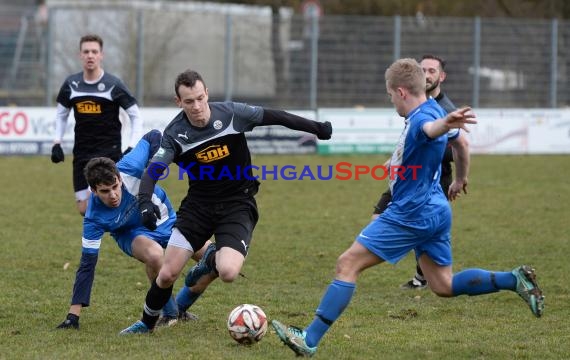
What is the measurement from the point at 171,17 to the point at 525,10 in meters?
13.9

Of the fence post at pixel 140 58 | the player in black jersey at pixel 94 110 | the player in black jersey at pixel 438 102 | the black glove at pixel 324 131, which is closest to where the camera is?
the black glove at pixel 324 131

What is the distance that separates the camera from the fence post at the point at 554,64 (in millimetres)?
22141

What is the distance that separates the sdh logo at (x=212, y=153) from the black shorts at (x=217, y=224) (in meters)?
0.31

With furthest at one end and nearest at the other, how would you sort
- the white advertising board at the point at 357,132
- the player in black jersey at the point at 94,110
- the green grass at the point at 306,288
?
the white advertising board at the point at 357,132
the player in black jersey at the point at 94,110
the green grass at the point at 306,288

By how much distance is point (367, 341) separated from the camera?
6.14 metres

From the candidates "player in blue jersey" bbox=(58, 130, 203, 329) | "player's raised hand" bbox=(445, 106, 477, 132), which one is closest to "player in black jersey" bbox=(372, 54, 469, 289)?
"player in blue jersey" bbox=(58, 130, 203, 329)

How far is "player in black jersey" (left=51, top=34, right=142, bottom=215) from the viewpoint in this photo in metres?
9.19

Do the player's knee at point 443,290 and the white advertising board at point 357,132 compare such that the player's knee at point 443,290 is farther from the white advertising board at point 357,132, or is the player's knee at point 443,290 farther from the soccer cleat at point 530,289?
the white advertising board at point 357,132

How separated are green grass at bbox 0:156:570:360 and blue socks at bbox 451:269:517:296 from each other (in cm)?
38

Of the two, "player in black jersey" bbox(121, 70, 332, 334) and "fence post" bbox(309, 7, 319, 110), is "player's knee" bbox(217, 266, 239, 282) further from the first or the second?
"fence post" bbox(309, 7, 319, 110)

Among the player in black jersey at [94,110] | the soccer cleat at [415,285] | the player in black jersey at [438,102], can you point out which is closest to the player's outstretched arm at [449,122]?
the player in black jersey at [438,102]

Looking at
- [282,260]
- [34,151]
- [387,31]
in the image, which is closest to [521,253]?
[282,260]

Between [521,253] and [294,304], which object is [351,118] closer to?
[521,253]

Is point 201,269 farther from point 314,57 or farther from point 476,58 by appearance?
point 476,58
